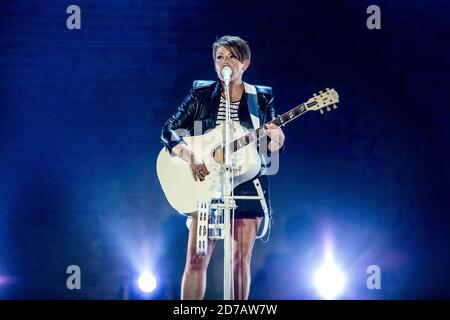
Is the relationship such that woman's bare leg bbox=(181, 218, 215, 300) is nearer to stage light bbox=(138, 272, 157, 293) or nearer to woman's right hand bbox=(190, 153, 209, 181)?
stage light bbox=(138, 272, 157, 293)

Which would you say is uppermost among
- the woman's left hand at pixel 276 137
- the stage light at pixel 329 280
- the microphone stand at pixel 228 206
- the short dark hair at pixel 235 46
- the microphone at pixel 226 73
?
the short dark hair at pixel 235 46

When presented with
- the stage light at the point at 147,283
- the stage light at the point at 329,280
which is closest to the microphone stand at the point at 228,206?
the stage light at the point at 147,283

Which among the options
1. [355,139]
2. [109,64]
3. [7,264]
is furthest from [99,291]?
[355,139]

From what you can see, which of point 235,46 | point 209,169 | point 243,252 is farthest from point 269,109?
Result: point 243,252

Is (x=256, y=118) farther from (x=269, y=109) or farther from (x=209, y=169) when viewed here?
(x=209, y=169)

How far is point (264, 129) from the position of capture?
5660mm

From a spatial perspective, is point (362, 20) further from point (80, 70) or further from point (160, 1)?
point (80, 70)

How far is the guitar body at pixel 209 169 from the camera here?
5.61 metres

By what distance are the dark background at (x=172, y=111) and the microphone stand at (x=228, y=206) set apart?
0.15m

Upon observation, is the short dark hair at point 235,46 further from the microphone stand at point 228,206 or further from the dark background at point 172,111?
the microphone stand at point 228,206

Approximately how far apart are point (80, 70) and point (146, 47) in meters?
0.51

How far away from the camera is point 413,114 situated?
19.2ft

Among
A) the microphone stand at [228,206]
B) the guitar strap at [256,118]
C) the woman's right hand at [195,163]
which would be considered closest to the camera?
the microphone stand at [228,206]

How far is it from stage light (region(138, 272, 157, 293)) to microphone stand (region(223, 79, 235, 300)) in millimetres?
513
